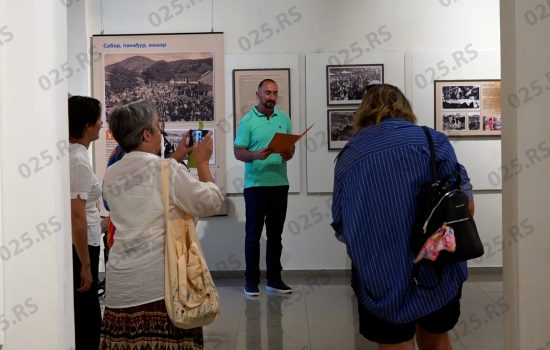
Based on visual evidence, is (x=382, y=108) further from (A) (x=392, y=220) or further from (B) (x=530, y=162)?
(B) (x=530, y=162)

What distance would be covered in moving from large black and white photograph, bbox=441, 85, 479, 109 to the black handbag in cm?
469

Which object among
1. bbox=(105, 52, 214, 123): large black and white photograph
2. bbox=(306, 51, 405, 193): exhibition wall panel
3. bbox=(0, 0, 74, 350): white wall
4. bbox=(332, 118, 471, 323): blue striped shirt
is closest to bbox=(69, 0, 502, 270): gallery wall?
bbox=(306, 51, 405, 193): exhibition wall panel

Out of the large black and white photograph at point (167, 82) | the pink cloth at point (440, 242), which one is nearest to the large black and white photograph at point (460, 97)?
the large black and white photograph at point (167, 82)

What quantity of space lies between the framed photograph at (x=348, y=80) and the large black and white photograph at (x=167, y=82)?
1241 millimetres

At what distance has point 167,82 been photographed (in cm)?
737

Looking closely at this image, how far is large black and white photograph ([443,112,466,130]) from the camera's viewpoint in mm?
7367

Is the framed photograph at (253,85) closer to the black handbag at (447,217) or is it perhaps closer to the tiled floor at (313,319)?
the tiled floor at (313,319)

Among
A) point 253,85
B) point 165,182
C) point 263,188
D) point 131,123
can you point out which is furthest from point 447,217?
point 253,85

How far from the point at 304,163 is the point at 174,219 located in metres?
4.46

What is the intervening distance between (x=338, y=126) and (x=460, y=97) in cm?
130

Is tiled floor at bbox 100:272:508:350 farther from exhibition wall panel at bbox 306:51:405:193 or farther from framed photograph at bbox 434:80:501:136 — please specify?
→ framed photograph at bbox 434:80:501:136

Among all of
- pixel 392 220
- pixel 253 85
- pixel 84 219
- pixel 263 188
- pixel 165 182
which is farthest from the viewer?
pixel 253 85

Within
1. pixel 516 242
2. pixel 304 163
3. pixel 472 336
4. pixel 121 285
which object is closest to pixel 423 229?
pixel 516 242

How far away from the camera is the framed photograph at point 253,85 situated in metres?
7.31
